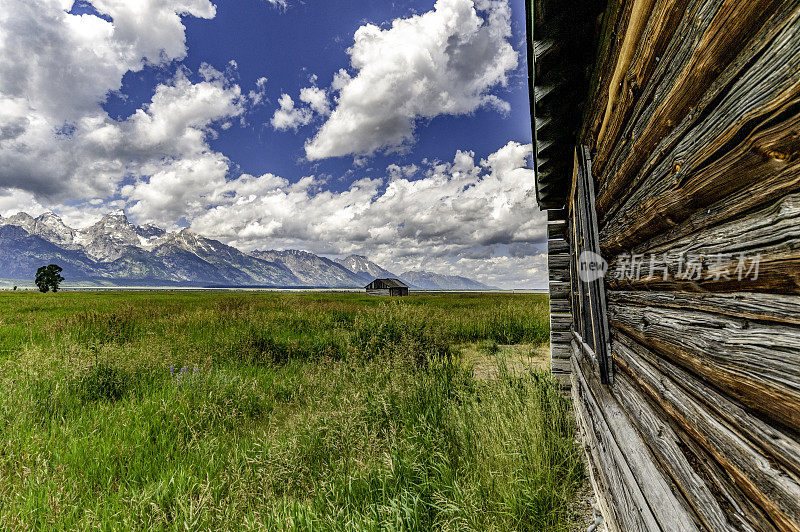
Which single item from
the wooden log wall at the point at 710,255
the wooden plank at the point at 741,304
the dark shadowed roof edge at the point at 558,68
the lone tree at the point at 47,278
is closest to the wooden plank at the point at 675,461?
the wooden log wall at the point at 710,255

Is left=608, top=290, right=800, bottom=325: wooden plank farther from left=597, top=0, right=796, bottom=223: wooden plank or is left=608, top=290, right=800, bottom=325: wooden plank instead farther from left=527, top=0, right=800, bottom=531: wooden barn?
left=597, top=0, right=796, bottom=223: wooden plank

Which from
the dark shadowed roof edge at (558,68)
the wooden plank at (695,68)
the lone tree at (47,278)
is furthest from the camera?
the lone tree at (47,278)

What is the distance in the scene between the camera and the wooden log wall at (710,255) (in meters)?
0.77

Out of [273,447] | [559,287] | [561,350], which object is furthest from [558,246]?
[273,447]

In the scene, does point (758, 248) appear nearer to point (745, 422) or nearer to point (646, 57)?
point (745, 422)

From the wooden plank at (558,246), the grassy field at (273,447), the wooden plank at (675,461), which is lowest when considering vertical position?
the grassy field at (273,447)

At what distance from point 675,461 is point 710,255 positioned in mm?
846

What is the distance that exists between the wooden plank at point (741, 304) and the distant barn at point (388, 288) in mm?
75838

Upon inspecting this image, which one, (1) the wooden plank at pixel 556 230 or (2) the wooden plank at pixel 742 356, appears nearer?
(2) the wooden plank at pixel 742 356

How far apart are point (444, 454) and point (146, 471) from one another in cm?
275

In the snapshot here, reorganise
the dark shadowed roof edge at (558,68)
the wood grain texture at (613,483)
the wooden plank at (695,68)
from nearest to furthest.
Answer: the wooden plank at (695,68) < the wood grain texture at (613,483) < the dark shadowed roof edge at (558,68)

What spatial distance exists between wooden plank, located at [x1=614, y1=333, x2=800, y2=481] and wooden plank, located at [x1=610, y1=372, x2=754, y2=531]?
24 cm

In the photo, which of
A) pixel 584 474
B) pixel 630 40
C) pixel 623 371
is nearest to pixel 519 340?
pixel 584 474

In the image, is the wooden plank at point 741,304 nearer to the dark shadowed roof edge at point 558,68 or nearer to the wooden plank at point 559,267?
the dark shadowed roof edge at point 558,68
